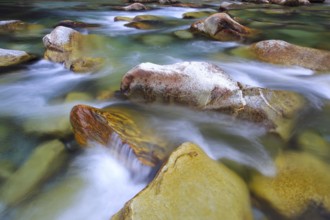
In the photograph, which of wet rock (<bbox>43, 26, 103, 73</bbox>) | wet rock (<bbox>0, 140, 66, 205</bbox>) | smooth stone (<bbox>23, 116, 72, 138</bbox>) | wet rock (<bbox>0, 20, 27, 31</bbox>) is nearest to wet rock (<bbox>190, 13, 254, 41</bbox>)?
wet rock (<bbox>43, 26, 103, 73</bbox>)

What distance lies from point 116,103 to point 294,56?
403 cm

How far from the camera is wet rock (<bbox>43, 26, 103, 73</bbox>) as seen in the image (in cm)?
671

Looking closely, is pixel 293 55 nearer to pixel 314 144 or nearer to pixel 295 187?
pixel 314 144

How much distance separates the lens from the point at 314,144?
3.98 meters

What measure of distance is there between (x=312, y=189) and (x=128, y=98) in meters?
2.96

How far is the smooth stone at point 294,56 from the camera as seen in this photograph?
250 inches

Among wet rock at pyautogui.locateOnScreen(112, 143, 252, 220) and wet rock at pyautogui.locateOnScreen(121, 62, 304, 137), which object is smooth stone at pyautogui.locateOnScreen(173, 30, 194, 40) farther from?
wet rock at pyautogui.locateOnScreen(112, 143, 252, 220)

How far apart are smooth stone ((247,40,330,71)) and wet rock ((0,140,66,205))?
4868mm

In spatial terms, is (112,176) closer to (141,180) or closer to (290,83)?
(141,180)

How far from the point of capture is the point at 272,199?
311 cm

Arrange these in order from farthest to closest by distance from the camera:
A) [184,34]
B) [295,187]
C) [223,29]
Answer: [184,34], [223,29], [295,187]

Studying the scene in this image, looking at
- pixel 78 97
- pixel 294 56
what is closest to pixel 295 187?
pixel 78 97

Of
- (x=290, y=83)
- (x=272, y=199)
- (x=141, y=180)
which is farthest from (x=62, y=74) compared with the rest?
(x=272, y=199)

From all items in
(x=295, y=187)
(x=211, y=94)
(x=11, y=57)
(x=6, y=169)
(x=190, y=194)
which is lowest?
(x=6, y=169)
